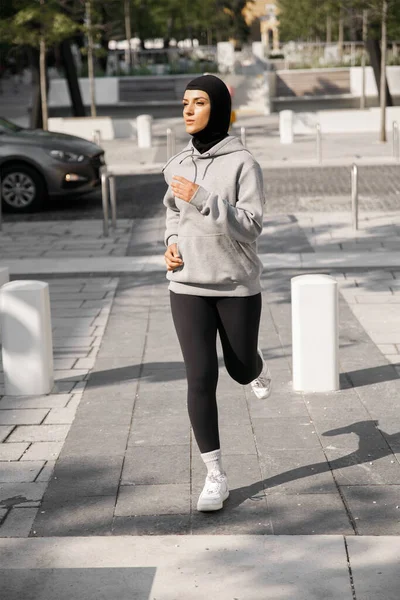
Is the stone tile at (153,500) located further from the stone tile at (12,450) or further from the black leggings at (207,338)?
the stone tile at (12,450)

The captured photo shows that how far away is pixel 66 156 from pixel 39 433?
10.3m

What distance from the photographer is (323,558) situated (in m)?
4.19

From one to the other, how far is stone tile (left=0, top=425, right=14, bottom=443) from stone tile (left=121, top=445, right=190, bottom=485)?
0.75 meters

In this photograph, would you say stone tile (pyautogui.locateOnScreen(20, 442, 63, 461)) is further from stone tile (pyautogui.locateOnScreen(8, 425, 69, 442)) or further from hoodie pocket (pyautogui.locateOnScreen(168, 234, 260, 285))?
hoodie pocket (pyautogui.locateOnScreen(168, 234, 260, 285))

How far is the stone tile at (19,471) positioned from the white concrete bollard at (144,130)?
71.9 feet

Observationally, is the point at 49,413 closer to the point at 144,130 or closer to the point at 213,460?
the point at 213,460

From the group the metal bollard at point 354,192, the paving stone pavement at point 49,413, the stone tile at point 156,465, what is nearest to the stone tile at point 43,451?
the paving stone pavement at point 49,413

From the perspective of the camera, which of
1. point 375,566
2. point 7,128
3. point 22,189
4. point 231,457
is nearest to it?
point 375,566

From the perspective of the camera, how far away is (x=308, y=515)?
15.4ft

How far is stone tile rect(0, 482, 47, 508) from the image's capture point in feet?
16.3

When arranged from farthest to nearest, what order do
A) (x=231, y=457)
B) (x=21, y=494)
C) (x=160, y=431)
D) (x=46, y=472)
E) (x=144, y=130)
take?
(x=144, y=130)
(x=160, y=431)
(x=231, y=457)
(x=46, y=472)
(x=21, y=494)

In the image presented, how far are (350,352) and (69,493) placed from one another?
10.6ft

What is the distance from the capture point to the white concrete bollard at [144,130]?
2689 cm

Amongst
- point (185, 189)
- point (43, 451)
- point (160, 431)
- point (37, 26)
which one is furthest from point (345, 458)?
point (37, 26)
